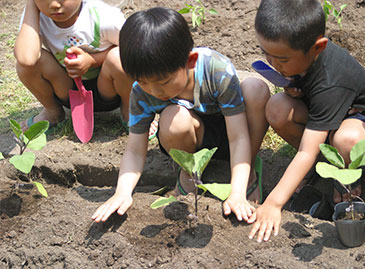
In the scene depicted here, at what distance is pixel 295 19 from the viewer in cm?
197

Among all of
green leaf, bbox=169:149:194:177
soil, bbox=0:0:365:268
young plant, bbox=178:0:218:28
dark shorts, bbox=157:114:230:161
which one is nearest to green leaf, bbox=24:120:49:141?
soil, bbox=0:0:365:268

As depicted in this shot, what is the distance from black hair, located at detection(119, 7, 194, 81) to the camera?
1.92 meters

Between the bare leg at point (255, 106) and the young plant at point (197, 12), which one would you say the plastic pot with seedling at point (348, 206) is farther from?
the young plant at point (197, 12)

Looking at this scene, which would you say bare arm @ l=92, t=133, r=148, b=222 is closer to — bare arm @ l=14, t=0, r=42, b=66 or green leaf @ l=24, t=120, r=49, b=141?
green leaf @ l=24, t=120, r=49, b=141

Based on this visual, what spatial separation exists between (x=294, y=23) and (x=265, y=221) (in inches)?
31.9

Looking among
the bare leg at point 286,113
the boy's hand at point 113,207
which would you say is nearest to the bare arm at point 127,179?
the boy's hand at point 113,207

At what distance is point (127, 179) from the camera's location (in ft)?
7.37

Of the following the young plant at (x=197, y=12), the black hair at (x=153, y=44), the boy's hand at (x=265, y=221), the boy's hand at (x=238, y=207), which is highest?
the black hair at (x=153, y=44)

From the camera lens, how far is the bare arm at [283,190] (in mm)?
1929

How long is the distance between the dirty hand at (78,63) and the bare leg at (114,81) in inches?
4.3

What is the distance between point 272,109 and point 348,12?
228 cm

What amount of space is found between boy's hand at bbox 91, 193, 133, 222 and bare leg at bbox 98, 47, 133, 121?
991mm

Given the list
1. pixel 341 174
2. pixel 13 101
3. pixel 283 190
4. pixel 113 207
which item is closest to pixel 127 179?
pixel 113 207

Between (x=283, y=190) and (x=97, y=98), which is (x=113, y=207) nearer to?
(x=283, y=190)
